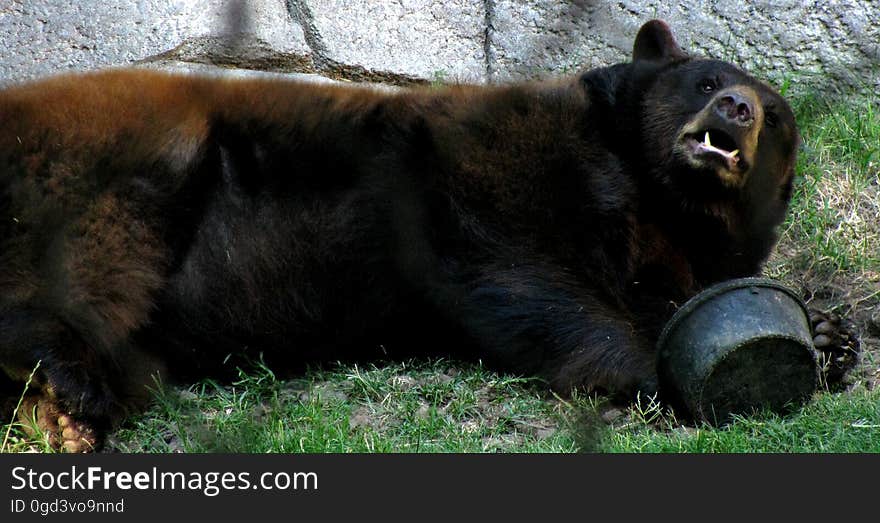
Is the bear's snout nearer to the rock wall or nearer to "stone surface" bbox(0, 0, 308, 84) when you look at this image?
the rock wall

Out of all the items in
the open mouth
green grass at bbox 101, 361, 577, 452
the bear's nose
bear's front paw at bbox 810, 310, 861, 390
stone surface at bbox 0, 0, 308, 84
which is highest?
the bear's nose

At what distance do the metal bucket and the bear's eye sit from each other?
4.51ft

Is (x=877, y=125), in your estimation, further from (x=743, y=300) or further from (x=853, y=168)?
(x=743, y=300)

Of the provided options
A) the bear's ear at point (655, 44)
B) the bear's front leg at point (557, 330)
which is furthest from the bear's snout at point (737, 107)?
the bear's front leg at point (557, 330)

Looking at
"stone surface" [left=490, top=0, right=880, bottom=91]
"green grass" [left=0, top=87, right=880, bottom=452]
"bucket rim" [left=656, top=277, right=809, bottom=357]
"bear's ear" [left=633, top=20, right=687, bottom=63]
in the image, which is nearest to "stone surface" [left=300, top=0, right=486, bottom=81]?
"stone surface" [left=490, top=0, right=880, bottom=91]

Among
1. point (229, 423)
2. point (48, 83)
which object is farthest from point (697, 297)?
point (48, 83)

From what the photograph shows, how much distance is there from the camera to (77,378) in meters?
4.57

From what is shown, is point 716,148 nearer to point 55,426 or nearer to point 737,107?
point 737,107

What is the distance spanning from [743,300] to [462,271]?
49.2 inches

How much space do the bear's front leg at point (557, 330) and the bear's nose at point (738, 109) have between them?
1109 millimetres

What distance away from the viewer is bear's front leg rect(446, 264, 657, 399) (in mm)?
4941

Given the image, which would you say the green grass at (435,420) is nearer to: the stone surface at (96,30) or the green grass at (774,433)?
the green grass at (774,433)

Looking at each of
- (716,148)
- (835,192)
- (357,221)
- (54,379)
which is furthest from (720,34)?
(54,379)

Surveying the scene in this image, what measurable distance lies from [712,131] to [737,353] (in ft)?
4.49
